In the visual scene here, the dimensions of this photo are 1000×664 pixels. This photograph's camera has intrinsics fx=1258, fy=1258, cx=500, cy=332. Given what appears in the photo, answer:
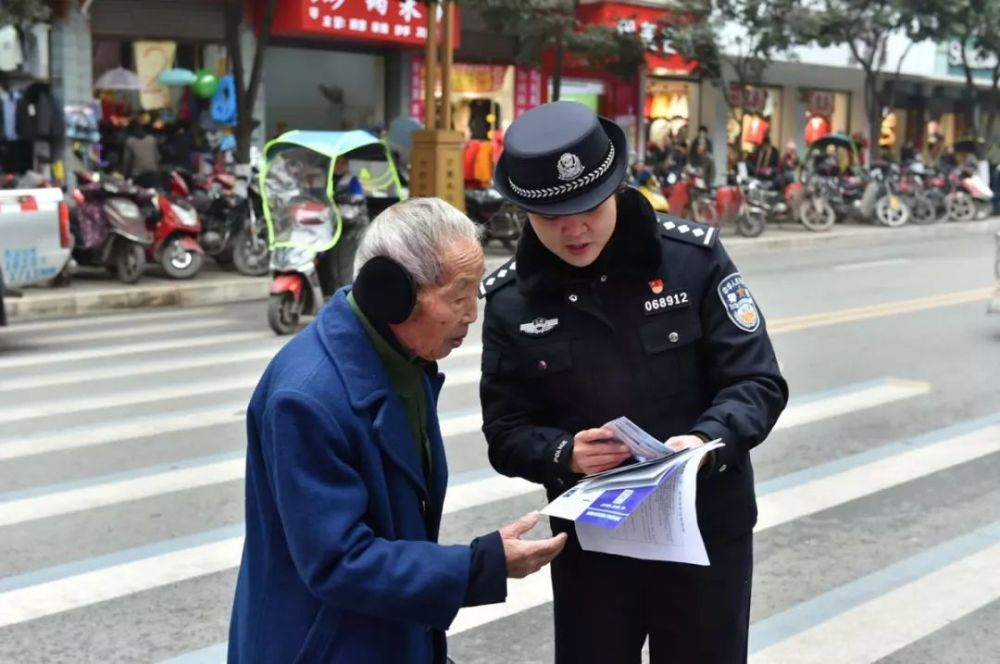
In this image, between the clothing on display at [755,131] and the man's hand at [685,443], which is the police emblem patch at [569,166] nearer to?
the man's hand at [685,443]

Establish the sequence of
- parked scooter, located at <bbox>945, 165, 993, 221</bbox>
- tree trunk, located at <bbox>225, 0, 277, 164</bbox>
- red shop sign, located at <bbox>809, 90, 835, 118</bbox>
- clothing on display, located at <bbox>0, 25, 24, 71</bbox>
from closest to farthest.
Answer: tree trunk, located at <bbox>225, 0, 277, 164</bbox> < clothing on display, located at <bbox>0, 25, 24, 71</bbox> < parked scooter, located at <bbox>945, 165, 993, 221</bbox> < red shop sign, located at <bbox>809, 90, 835, 118</bbox>

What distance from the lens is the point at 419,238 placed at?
81.8 inches

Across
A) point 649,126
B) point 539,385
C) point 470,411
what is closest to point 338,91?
point 649,126

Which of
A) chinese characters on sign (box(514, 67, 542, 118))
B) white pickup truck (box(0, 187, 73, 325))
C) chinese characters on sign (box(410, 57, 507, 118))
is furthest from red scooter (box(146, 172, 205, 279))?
chinese characters on sign (box(514, 67, 542, 118))

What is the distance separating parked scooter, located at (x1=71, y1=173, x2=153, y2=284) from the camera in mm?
13180

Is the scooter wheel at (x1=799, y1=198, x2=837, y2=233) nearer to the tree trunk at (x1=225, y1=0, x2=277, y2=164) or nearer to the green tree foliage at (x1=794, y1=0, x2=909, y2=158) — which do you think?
the green tree foliage at (x1=794, y1=0, x2=909, y2=158)

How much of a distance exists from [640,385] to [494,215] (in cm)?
1449

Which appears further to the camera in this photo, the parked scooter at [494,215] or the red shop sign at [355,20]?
the red shop sign at [355,20]

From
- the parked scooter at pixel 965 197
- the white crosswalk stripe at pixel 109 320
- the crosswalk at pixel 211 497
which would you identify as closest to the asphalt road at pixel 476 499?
the crosswalk at pixel 211 497

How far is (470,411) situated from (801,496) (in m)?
2.44

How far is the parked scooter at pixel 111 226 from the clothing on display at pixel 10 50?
4997mm

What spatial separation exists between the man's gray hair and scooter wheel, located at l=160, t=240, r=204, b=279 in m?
12.3

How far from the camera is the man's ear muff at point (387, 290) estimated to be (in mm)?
2041

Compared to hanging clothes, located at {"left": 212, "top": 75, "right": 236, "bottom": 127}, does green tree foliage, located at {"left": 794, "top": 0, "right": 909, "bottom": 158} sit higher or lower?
higher
